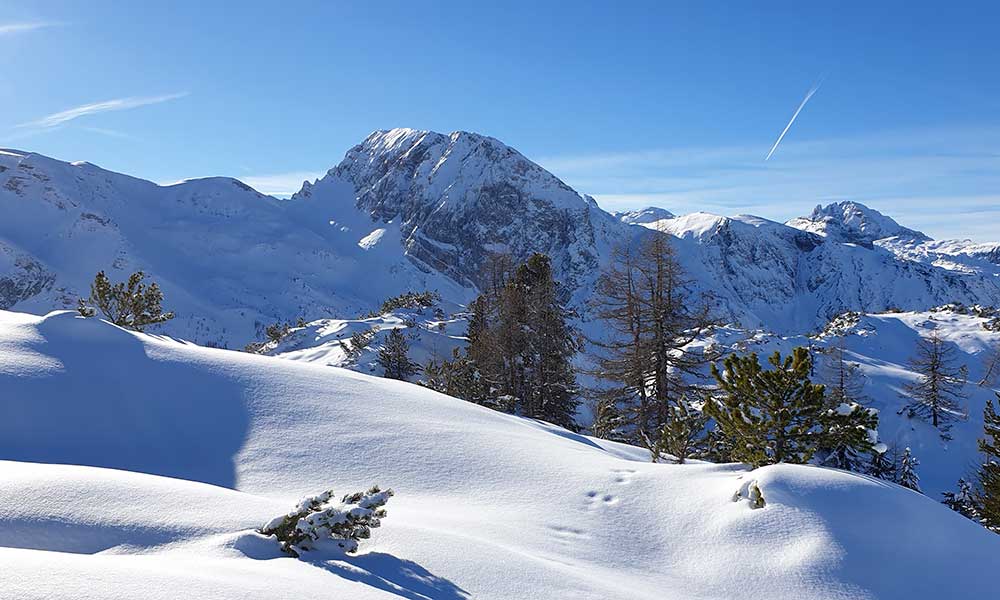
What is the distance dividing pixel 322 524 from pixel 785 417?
766cm

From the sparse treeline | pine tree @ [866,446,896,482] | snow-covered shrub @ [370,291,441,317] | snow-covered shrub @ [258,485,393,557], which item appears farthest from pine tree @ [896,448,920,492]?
snow-covered shrub @ [370,291,441,317]

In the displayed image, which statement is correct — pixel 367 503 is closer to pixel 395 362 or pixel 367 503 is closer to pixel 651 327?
pixel 651 327

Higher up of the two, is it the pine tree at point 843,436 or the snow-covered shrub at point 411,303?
the snow-covered shrub at point 411,303

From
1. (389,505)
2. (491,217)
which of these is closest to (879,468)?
(389,505)

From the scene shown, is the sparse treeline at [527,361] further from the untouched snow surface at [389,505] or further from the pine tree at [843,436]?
the untouched snow surface at [389,505]

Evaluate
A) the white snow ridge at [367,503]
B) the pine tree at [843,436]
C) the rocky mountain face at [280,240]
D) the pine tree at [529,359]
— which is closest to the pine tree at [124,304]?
the white snow ridge at [367,503]

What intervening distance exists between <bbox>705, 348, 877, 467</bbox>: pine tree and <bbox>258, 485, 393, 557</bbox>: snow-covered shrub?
6.67 meters

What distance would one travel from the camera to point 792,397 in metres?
9.84

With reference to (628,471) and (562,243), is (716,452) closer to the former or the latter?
(628,471)

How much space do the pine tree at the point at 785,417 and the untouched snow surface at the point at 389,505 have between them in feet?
5.29

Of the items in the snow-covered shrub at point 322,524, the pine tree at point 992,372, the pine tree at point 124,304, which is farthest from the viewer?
the pine tree at point 992,372

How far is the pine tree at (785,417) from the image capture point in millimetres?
9359

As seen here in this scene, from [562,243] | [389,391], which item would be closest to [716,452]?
[389,391]

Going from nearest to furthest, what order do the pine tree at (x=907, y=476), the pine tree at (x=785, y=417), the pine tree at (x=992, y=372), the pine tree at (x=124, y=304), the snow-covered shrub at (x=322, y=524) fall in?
1. the snow-covered shrub at (x=322, y=524)
2. the pine tree at (x=785, y=417)
3. the pine tree at (x=124, y=304)
4. the pine tree at (x=907, y=476)
5. the pine tree at (x=992, y=372)
